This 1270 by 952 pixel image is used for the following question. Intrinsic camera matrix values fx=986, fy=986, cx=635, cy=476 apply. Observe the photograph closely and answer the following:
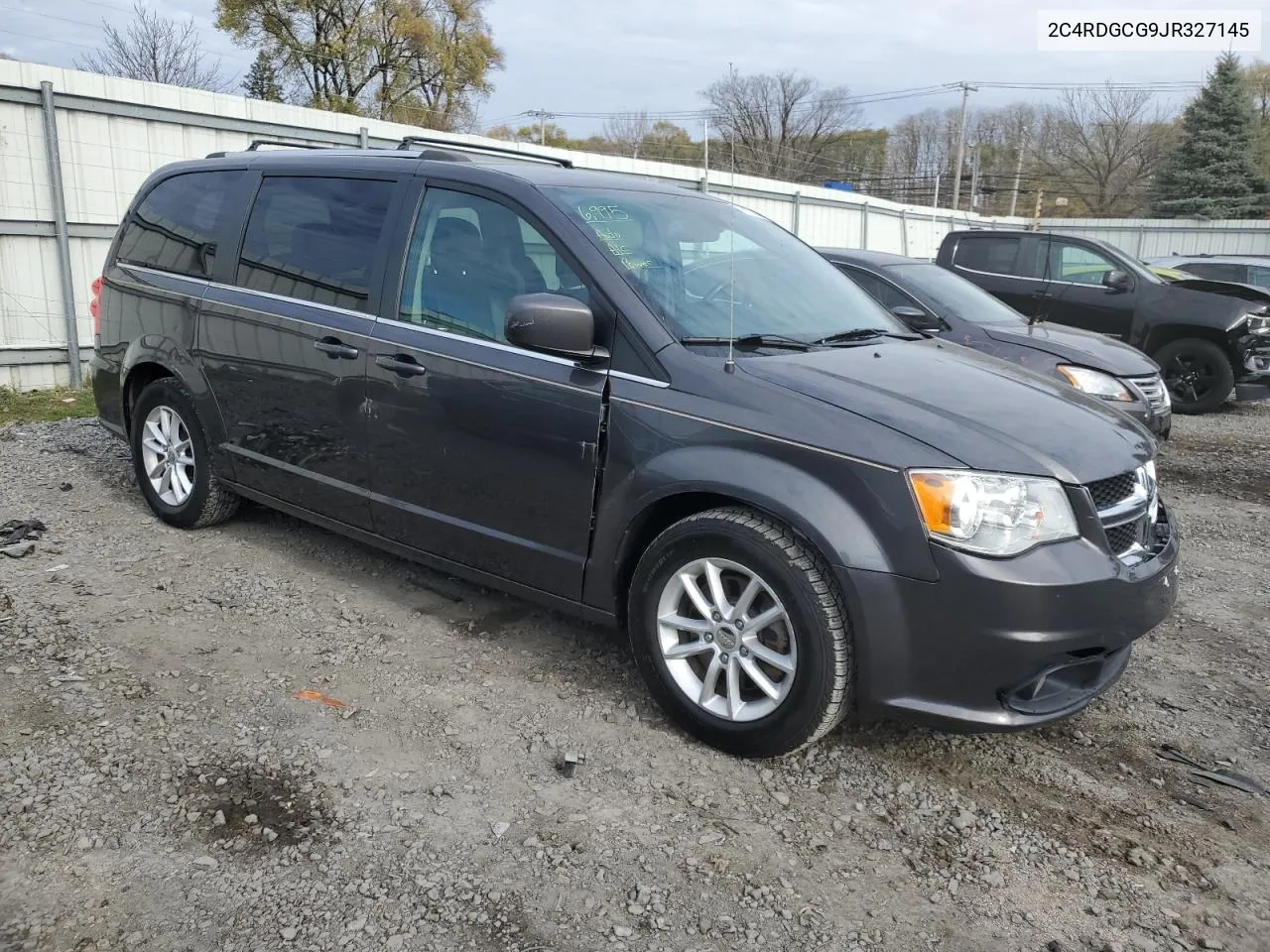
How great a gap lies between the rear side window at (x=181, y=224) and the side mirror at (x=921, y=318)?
438 cm

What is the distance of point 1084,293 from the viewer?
10.5 meters

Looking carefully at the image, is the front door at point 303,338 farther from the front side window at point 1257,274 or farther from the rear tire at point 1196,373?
the front side window at point 1257,274

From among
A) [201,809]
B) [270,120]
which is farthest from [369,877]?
[270,120]

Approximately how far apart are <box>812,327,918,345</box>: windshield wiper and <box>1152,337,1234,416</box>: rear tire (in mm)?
7691

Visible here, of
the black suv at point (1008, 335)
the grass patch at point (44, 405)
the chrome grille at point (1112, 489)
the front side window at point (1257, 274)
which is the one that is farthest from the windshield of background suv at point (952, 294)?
the front side window at point (1257, 274)

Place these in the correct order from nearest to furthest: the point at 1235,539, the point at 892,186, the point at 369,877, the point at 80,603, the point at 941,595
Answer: the point at 369,877, the point at 941,595, the point at 80,603, the point at 1235,539, the point at 892,186

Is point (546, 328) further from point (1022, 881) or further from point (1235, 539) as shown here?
point (1235, 539)

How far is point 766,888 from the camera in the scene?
2.57 m

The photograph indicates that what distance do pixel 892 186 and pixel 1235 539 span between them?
201ft

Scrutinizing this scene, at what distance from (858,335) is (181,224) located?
351 centimetres

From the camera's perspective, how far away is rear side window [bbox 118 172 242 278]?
489 centimetres

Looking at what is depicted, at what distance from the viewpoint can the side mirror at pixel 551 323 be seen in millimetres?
3248

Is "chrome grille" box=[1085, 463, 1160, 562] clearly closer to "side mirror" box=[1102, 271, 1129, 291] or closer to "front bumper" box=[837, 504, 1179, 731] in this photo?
"front bumper" box=[837, 504, 1179, 731]

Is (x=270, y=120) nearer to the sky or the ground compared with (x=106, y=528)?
nearer to the sky
